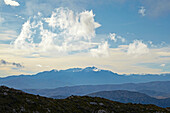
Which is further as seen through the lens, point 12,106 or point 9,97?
point 9,97

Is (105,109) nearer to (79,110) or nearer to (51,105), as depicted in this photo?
(79,110)

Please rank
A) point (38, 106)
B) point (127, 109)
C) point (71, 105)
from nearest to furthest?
point (38, 106), point (71, 105), point (127, 109)

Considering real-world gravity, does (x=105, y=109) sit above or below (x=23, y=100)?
below

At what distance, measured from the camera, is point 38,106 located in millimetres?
19703

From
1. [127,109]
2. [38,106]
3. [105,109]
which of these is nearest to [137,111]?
[127,109]

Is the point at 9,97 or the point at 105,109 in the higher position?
the point at 9,97

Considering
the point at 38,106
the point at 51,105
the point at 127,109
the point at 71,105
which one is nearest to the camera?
the point at 38,106

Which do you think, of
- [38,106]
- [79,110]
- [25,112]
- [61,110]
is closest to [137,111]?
[79,110]

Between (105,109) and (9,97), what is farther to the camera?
(105,109)

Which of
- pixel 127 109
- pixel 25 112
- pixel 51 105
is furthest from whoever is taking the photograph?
pixel 127 109

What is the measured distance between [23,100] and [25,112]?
277 centimetres

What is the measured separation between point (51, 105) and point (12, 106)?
15.9 feet

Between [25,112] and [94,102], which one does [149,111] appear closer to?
[94,102]

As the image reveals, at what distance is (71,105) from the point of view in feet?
78.0
